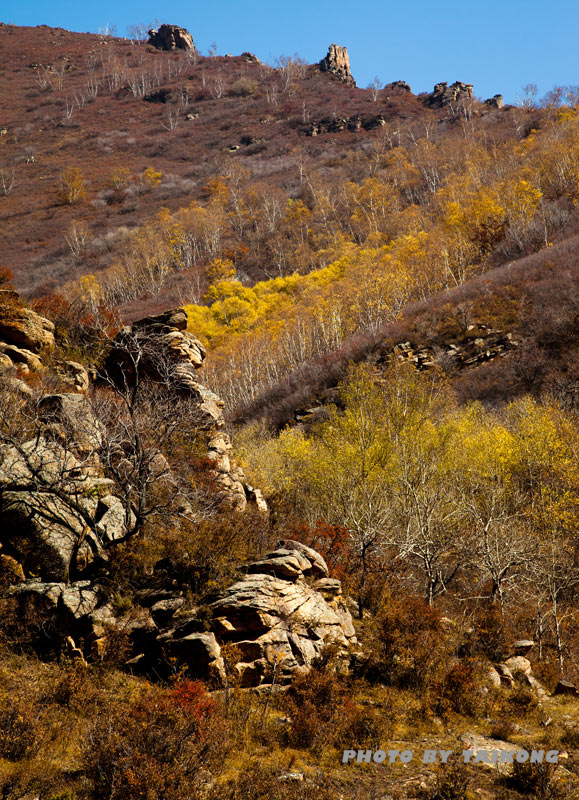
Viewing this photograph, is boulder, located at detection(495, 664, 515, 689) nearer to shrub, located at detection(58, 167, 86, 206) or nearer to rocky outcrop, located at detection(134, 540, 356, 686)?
rocky outcrop, located at detection(134, 540, 356, 686)

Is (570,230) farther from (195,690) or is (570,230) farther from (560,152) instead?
(195,690)

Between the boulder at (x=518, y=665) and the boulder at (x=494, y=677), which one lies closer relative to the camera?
the boulder at (x=494, y=677)

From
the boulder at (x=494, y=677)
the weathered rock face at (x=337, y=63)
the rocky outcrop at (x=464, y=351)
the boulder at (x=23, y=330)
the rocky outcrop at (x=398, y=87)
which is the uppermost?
the weathered rock face at (x=337, y=63)

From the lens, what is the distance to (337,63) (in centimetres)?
13750

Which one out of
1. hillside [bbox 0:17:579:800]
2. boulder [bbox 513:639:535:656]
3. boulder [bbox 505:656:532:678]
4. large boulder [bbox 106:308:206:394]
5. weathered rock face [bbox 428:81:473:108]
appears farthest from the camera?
weathered rock face [bbox 428:81:473:108]

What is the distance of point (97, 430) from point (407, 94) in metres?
140

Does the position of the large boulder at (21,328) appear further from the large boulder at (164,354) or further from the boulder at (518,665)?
the boulder at (518,665)

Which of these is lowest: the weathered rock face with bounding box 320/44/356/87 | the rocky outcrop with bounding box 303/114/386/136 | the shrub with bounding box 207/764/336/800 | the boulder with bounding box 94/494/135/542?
the shrub with bounding box 207/764/336/800

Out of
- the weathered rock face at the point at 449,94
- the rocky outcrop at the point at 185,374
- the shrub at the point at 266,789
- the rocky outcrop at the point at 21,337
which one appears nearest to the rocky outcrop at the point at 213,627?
the shrub at the point at 266,789

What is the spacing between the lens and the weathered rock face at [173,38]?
5753 inches

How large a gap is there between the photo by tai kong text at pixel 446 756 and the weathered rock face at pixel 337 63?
159m

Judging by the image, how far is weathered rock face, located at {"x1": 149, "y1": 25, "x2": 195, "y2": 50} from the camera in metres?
146

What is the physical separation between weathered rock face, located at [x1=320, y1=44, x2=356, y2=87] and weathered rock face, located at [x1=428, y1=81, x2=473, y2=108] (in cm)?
3164

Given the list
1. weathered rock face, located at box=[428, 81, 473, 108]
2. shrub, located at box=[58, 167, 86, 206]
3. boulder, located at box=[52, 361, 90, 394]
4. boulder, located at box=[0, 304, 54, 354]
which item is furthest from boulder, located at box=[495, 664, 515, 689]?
weathered rock face, located at box=[428, 81, 473, 108]
